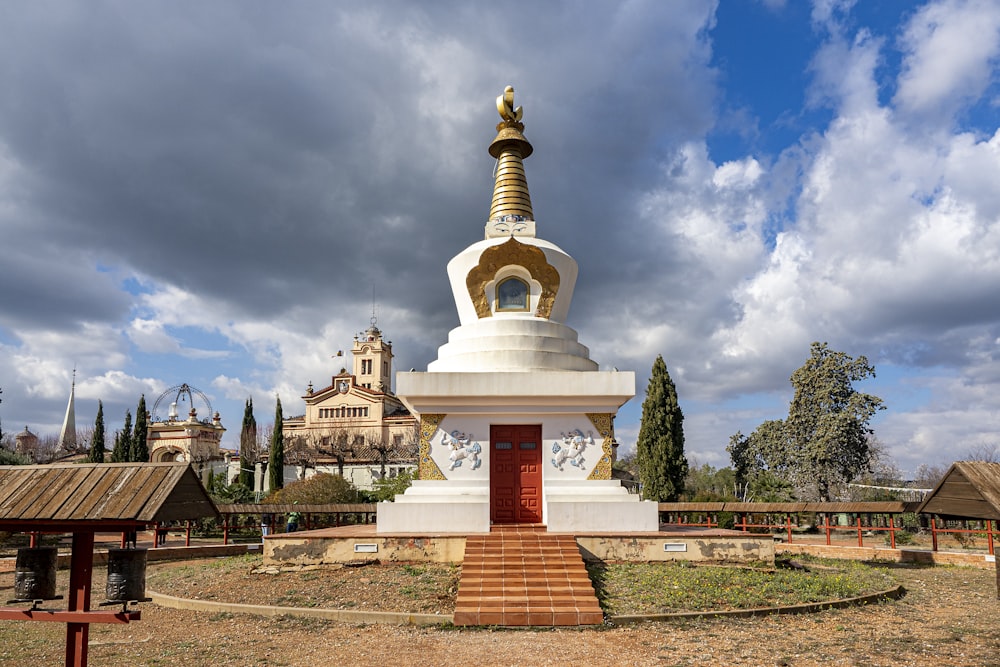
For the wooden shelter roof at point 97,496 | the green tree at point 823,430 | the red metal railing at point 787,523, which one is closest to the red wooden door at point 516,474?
the red metal railing at point 787,523

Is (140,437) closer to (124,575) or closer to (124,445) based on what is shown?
(124,445)

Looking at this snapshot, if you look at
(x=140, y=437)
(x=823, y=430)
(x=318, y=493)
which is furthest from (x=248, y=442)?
(x=823, y=430)

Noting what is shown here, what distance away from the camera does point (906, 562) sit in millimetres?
20688

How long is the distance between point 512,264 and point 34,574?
14007mm

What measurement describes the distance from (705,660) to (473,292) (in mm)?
A: 12014

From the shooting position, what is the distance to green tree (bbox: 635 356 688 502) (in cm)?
3638

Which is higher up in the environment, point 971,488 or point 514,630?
point 971,488

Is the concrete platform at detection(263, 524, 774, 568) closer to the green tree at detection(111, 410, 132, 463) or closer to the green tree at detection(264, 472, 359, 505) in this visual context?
the green tree at detection(264, 472, 359, 505)

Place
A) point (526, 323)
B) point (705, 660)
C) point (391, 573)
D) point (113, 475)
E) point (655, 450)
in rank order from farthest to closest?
point (655, 450), point (526, 323), point (391, 573), point (705, 660), point (113, 475)

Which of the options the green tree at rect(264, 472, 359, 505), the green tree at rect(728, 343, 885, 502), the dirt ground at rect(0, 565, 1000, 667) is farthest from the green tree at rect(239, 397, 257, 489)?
the dirt ground at rect(0, 565, 1000, 667)

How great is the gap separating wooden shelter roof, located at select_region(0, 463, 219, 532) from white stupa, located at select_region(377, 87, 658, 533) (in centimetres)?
950

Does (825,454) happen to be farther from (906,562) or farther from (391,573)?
(391,573)

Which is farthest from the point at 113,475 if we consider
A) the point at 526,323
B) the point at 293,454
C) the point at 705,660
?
the point at 293,454

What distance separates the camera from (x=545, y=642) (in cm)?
1073
